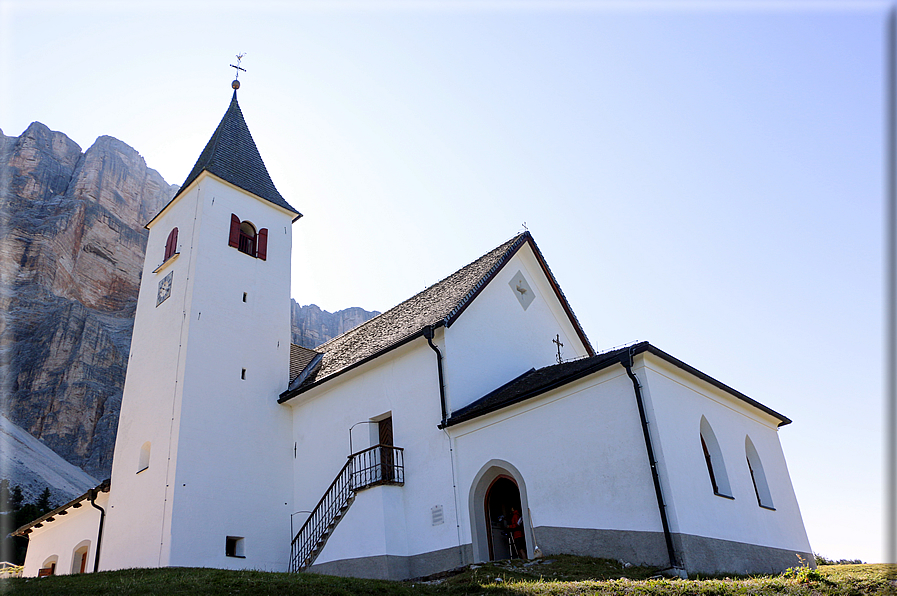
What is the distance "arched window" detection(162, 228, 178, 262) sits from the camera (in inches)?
862

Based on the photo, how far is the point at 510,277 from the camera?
1950 cm

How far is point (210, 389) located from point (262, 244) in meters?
5.98

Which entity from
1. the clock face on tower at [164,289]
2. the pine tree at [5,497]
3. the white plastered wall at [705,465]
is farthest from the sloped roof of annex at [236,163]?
the pine tree at [5,497]

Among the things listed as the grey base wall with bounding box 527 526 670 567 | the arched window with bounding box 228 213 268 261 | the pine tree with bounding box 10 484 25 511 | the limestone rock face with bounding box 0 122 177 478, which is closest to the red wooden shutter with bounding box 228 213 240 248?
the arched window with bounding box 228 213 268 261

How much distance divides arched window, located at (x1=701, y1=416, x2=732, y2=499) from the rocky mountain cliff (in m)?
56.3

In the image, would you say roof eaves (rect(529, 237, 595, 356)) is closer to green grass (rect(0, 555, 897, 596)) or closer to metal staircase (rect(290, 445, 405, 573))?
metal staircase (rect(290, 445, 405, 573))

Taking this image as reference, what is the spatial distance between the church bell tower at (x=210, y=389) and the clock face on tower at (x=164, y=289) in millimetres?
48

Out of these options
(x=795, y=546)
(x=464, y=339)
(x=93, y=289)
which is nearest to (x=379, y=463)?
(x=464, y=339)

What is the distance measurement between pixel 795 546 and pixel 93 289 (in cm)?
8249

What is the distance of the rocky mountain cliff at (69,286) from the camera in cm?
6669

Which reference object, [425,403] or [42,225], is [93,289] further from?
[425,403]

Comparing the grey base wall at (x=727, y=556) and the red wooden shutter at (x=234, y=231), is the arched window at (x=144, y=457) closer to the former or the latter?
the red wooden shutter at (x=234, y=231)

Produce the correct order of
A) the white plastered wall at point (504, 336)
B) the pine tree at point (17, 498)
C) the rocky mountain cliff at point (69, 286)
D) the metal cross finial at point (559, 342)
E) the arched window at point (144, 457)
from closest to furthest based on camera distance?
the white plastered wall at point (504, 336), the arched window at point (144, 457), the metal cross finial at point (559, 342), the pine tree at point (17, 498), the rocky mountain cliff at point (69, 286)

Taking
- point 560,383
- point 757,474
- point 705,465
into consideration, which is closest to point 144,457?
point 560,383
